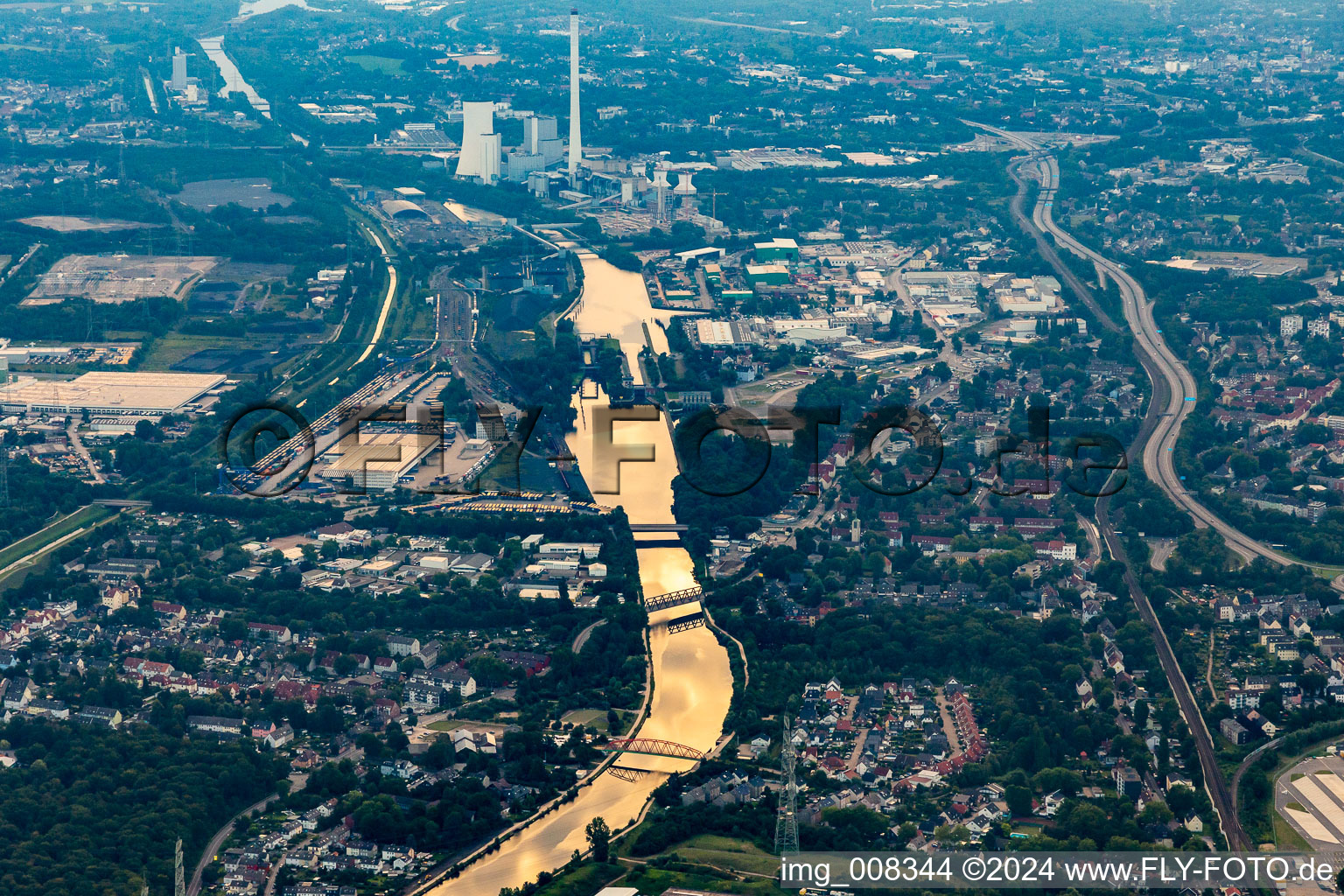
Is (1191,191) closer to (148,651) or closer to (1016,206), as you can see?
(1016,206)

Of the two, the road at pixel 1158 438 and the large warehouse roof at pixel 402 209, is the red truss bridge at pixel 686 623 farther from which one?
the large warehouse roof at pixel 402 209

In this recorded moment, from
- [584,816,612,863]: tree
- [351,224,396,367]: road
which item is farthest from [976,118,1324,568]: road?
[351,224,396,367]: road

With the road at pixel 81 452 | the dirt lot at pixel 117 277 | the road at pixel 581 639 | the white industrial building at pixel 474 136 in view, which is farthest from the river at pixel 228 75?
the road at pixel 581 639

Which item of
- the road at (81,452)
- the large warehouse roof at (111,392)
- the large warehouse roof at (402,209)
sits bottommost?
the large warehouse roof at (402,209)

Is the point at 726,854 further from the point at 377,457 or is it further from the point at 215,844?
the point at 377,457

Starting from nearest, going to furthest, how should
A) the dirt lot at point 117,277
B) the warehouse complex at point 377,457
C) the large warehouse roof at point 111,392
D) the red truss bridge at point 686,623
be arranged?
the red truss bridge at point 686,623 < the warehouse complex at point 377,457 < the large warehouse roof at point 111,392 < the dirt lot at point 117,277

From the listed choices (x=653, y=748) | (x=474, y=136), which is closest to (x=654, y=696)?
Result: (x=653, y=748)

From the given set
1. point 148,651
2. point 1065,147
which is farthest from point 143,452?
point 1065,147
